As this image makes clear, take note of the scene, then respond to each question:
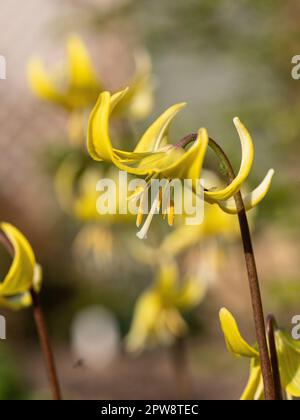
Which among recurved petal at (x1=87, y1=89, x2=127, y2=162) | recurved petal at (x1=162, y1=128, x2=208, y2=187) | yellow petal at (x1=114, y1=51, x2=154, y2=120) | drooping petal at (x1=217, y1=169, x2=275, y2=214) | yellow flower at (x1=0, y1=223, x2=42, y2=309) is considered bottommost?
yellow flower at (x1=0, y1=223, x2=42, y2=309)

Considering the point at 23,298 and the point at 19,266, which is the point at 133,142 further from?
the point at 19,266

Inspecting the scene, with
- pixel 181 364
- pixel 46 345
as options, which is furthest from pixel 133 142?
pixel 46 345

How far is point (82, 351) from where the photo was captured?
626 centimetres

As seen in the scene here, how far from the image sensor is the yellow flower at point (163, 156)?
930 millimetres

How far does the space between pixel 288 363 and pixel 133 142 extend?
209 cm

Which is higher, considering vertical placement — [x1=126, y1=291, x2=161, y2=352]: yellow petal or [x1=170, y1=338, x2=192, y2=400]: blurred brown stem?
[x1=126, y1=291, x2=161, y2=352]: yellow petal

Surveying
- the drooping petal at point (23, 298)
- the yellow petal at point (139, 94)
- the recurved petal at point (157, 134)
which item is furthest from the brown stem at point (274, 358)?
the yellow petal at point (139, 94)

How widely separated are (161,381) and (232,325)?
485 cm

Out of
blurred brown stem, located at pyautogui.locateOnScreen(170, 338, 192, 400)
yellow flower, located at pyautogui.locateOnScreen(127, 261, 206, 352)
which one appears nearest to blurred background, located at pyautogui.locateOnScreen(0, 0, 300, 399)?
blurred brown stem, located at pyautogui.locateOnScreen(170, 338, 192, 400)

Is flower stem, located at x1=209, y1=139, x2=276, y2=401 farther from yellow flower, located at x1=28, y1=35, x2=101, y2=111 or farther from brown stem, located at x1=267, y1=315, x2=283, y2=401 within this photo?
yellow flower, located at x1=28, y1=35, x2=101, y2=111

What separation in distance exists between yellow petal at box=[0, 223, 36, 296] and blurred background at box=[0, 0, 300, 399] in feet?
0.58

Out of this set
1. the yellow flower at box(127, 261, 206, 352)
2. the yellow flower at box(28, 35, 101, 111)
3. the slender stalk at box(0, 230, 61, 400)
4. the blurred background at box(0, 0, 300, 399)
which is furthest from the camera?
the blurred background at box(0, 0, 300, 399)

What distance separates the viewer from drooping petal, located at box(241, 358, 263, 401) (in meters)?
1.13

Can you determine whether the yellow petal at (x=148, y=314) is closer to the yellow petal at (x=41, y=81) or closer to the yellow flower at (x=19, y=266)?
the yellow petal at (x=41, y=81)
